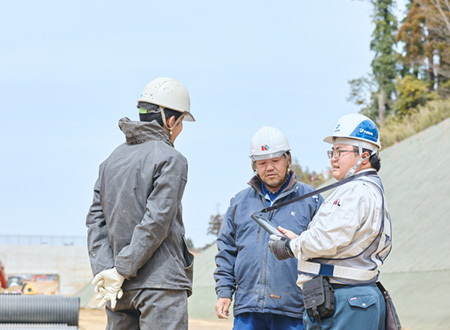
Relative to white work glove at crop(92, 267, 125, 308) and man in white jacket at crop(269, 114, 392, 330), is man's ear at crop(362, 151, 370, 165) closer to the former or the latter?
man in white jacket at crop(269, 114, 392, 330)

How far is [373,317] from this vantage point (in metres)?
4.27

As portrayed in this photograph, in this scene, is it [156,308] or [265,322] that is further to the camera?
[265,322]

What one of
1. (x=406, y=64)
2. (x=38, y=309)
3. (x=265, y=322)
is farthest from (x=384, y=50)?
(x=265, y=322)

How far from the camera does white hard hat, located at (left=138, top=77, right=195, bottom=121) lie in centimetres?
456

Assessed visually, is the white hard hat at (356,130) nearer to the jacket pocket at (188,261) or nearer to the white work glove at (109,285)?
the jacket pocket at (188,261)

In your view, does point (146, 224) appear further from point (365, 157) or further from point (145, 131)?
point (365, 157)

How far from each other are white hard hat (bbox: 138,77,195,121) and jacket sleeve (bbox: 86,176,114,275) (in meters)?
0.67

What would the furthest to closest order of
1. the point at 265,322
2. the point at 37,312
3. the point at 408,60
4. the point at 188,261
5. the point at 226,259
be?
the point at 408,60
the point at 37,312
the point at 226,259
the point at 265,322
the point at 188,261

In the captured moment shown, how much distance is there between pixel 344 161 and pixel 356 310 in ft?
3.12

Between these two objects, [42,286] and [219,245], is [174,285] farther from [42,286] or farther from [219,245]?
[42,286]

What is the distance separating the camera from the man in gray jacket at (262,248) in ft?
17.2

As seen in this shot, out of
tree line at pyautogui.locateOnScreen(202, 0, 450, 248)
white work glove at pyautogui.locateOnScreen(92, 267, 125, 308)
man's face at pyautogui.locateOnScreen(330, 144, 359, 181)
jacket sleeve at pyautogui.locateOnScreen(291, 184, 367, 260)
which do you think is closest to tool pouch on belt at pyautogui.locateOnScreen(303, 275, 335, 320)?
jacket sleeve at pyautogui.locateOnScreen(291, 184, 367, 260)

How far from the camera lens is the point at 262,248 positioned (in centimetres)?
541

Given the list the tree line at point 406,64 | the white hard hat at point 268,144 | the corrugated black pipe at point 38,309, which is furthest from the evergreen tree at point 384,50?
the white hard hat at point 268,144
